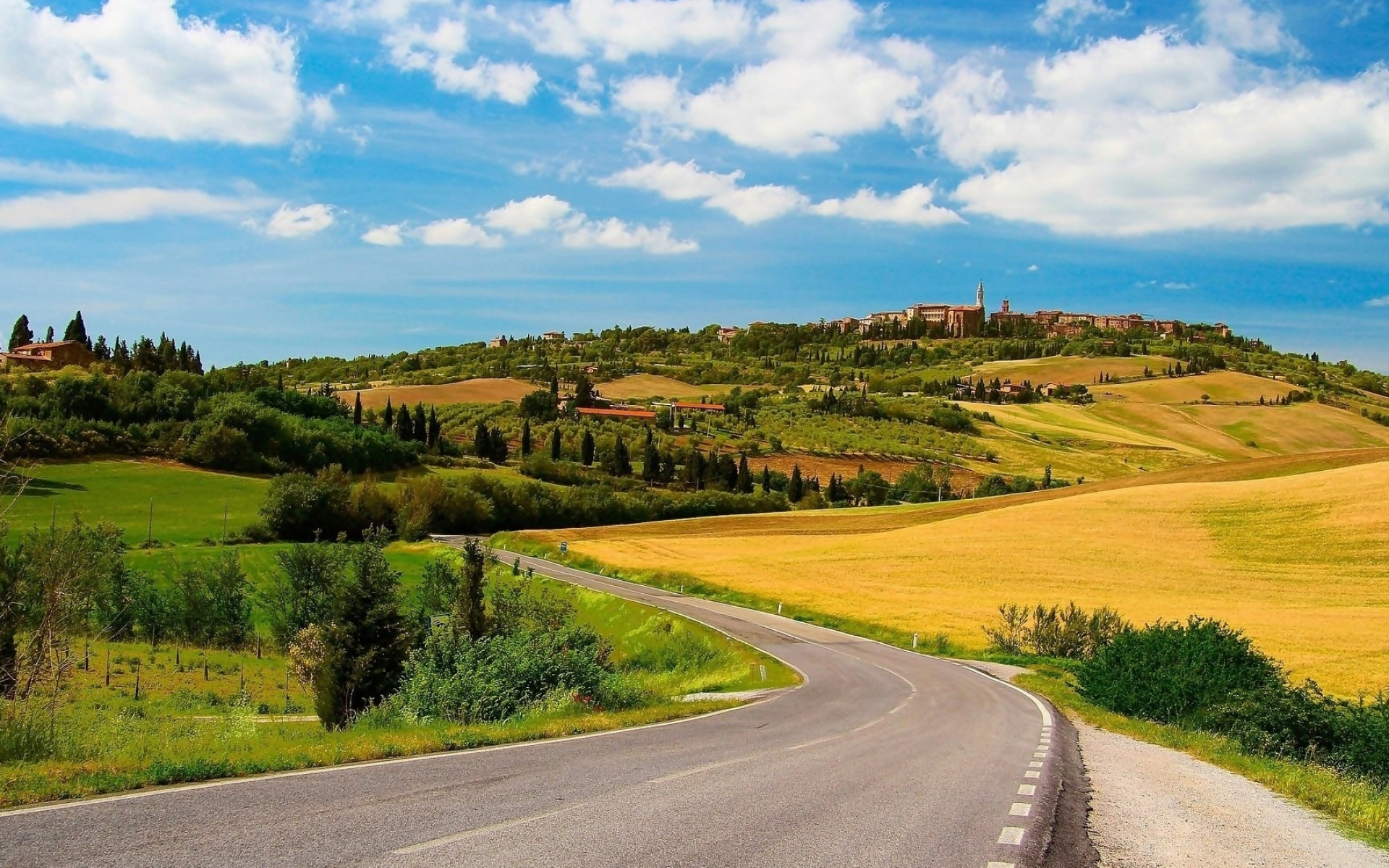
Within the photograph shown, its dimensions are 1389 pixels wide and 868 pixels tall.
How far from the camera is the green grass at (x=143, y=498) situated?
282ft

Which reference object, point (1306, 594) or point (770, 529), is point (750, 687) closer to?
point (1306, 594)

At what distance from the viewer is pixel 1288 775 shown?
14.6 metres

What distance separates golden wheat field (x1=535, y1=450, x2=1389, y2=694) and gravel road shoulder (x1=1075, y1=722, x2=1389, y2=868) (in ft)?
83.6

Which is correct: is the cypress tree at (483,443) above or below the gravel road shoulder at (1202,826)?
above

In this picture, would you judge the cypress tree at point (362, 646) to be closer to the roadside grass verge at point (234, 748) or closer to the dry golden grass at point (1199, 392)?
the roadside grass verge at point (234, 748)

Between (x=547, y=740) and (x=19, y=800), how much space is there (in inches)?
277

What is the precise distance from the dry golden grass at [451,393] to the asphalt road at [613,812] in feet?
522

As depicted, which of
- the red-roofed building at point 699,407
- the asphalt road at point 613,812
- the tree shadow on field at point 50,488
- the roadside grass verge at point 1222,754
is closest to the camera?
the asphalt road at point 613,812

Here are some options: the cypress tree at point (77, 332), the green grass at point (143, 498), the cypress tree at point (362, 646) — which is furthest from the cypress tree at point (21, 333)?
the cypress tree at point (362, 646)

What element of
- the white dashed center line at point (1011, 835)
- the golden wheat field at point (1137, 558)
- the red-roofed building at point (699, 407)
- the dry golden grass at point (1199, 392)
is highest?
the dry golden grass at point (1199, 392)

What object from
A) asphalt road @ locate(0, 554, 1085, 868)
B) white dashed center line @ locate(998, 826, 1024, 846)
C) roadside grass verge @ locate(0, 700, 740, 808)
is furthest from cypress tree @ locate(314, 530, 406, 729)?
white dashed center line @ locate(998, 826, 1024, 846)

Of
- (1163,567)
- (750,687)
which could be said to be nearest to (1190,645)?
(750,687)

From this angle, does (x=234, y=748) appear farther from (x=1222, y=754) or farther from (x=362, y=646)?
(x=362, y=646)

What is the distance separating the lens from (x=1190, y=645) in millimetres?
23359
